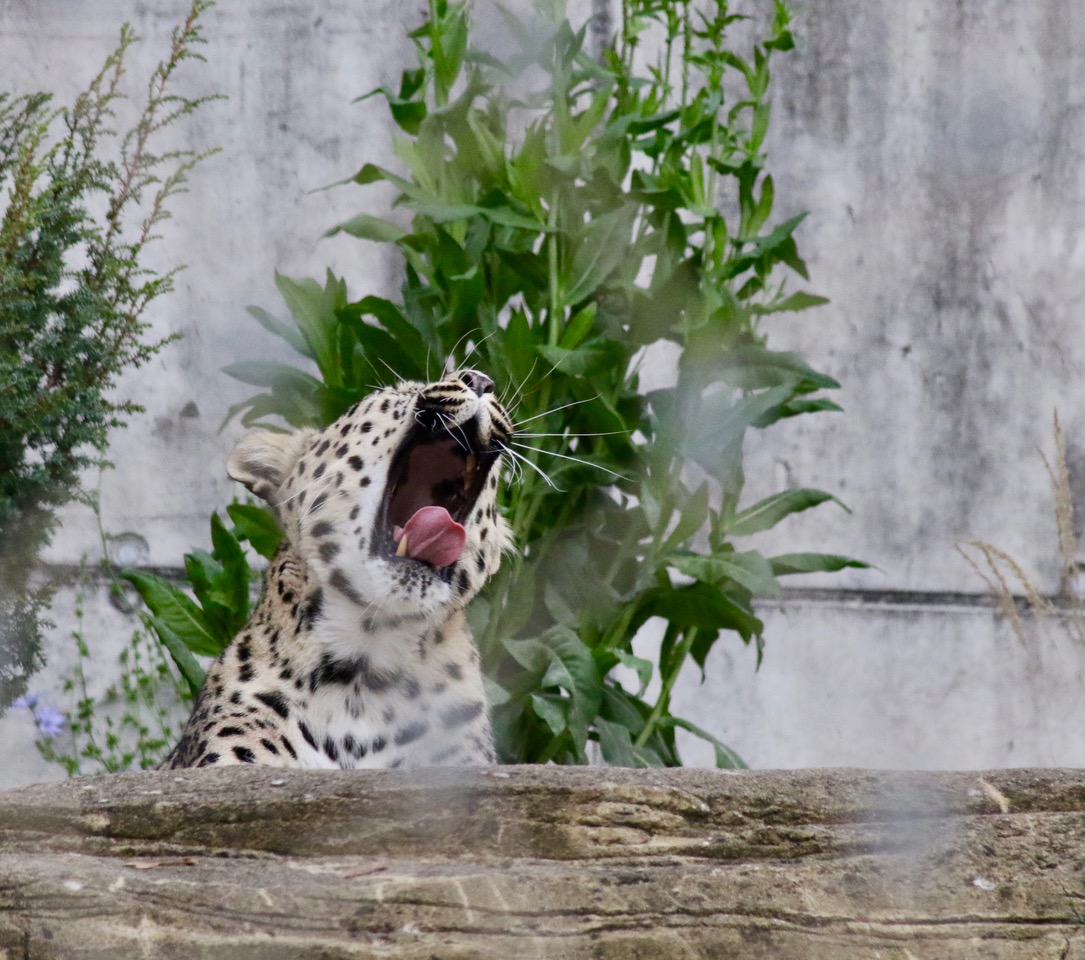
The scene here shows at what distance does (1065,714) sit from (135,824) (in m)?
2.96

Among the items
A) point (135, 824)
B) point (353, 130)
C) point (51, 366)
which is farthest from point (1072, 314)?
point (135, 824)

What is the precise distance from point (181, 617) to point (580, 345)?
3.06 feet

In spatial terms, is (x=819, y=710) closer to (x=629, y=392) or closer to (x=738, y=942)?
(x=629, y=392)

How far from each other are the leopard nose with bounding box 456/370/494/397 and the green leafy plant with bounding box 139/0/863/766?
64cm

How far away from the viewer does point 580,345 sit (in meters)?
2.93

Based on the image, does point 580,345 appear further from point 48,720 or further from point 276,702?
point 48,720

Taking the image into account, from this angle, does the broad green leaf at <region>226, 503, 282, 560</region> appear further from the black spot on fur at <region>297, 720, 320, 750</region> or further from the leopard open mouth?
the black spot on fur at <region>297, 720, 320, 750</region>

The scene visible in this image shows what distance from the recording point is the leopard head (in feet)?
6.73

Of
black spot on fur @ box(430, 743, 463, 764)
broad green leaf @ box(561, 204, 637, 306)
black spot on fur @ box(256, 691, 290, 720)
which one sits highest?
broad green leaf @ box(561, 204, 637, 306)

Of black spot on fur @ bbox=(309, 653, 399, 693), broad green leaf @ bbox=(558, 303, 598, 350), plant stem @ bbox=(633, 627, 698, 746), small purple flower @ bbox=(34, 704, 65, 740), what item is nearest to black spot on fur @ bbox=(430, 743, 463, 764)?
black spot on fur @ bbox=(309, 653, 399, 693)

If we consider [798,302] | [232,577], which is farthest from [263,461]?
[798,302]

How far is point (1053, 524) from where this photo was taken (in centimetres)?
381

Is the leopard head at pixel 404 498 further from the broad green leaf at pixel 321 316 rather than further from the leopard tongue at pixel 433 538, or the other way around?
the broad green leaf at pixel 321 316

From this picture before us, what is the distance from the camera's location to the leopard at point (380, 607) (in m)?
2.05
